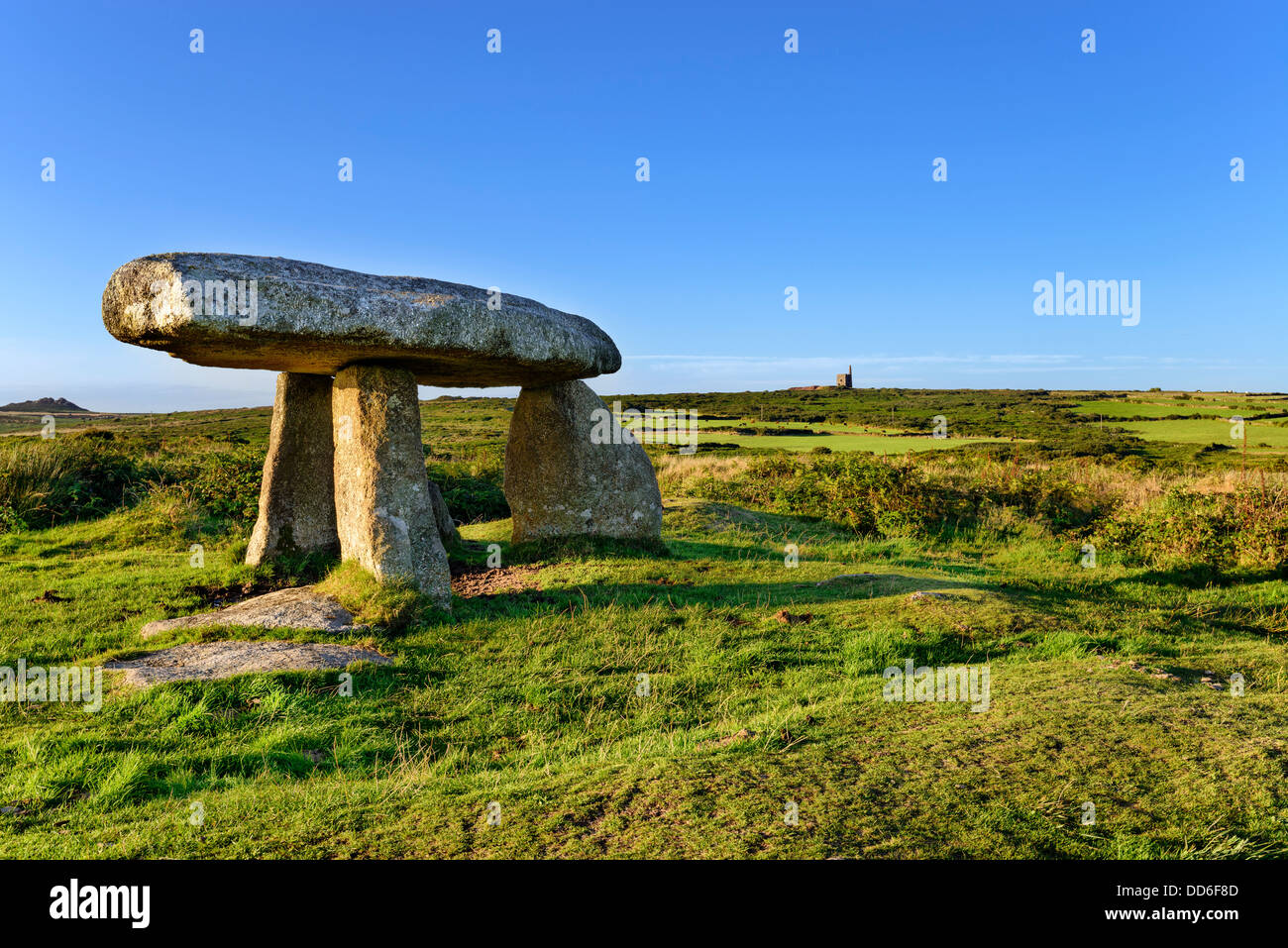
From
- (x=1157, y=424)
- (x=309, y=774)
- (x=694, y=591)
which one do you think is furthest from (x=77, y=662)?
(x=1157, y=424)

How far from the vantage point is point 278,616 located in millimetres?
8430

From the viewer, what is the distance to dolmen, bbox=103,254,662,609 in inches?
297

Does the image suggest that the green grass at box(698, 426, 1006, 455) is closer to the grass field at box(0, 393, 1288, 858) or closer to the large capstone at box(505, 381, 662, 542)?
the grass field at box(0, 393, 1288, 858)

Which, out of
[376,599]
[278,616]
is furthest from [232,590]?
[376,599]

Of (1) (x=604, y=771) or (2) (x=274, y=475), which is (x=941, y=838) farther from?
(2) (x=274, y=475)

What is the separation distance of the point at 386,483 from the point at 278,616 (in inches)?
73.1

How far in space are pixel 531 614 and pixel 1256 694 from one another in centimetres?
680

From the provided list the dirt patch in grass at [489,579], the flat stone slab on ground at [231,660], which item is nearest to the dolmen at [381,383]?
the dirt patch in grass at [489,579]

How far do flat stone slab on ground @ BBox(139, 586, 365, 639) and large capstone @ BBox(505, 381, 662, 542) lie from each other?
3.81 m

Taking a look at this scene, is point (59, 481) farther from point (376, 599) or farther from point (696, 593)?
point (696, 593)

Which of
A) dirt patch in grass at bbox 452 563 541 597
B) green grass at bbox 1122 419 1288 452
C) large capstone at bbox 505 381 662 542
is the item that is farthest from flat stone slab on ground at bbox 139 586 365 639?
green grass at bbox 1122 419 1288 452

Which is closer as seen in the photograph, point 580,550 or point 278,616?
point 278,616

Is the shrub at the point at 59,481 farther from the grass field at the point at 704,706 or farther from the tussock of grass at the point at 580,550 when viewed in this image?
the tussock of grass at the point at 580,550

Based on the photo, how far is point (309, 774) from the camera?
5176 mm
